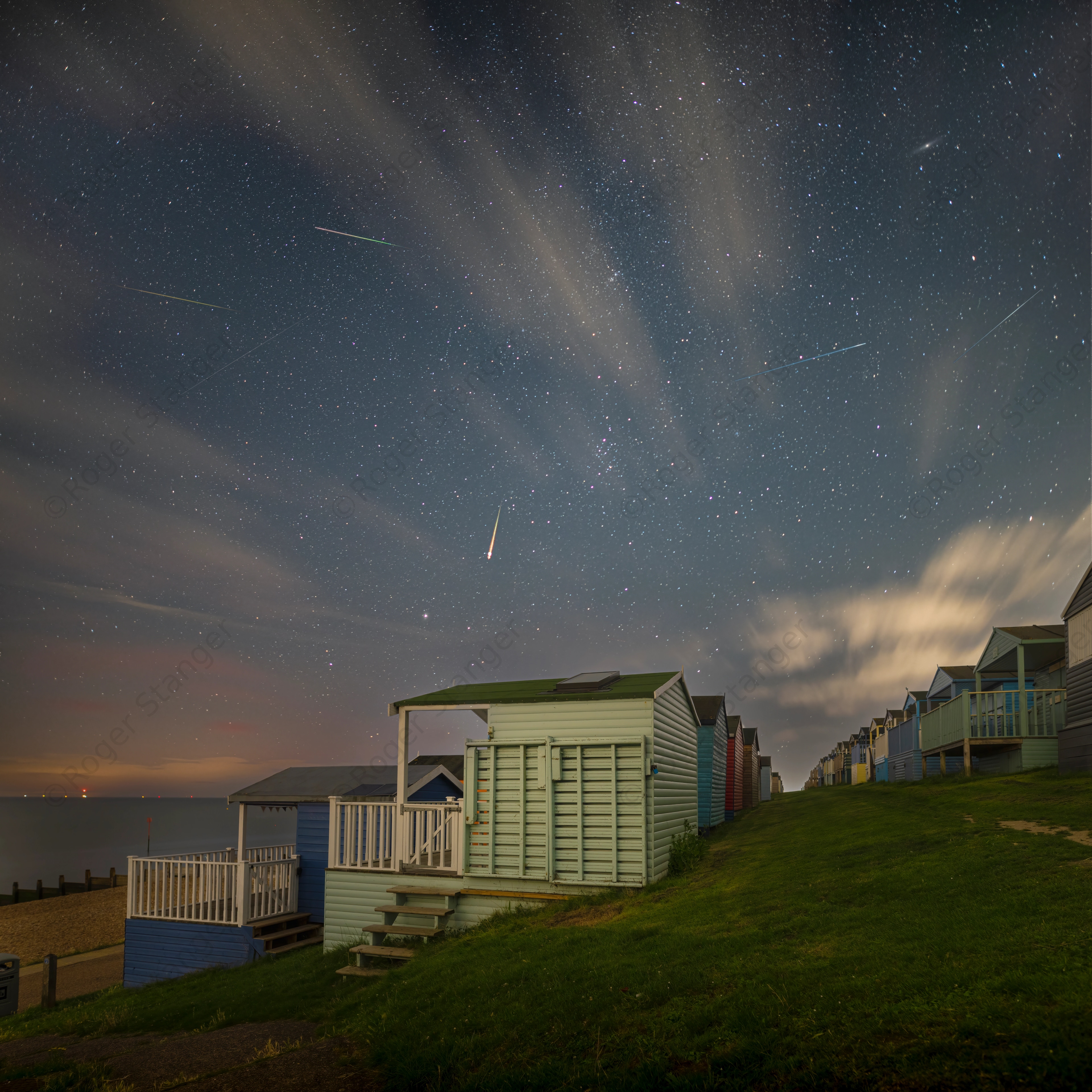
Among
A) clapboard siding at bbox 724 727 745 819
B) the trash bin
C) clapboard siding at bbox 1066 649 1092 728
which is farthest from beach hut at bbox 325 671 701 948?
clapboard siding at bbox 724 727 745 819

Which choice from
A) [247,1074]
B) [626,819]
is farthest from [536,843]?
[247,1074]

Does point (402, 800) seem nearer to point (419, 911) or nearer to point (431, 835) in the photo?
point (431, 835)

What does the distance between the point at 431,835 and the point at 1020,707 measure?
18803 mm

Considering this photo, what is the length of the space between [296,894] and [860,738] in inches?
2451

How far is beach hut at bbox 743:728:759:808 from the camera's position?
44.1m

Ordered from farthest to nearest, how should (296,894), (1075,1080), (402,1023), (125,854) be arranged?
(125,854) < (296,894) < (402,1023) < (1075,1080)

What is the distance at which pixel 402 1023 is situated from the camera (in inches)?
325

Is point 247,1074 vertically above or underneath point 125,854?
above

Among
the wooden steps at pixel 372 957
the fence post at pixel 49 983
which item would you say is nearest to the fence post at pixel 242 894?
the fence post at pixel 49 983

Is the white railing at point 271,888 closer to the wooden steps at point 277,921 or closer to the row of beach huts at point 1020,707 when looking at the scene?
the wooden steps at point 277,921

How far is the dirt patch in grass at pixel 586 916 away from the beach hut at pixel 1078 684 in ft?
43.8

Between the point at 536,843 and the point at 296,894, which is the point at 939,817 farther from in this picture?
the point at 296,894

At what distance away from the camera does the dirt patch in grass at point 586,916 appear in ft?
37.9

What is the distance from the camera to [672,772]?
1620 cm
